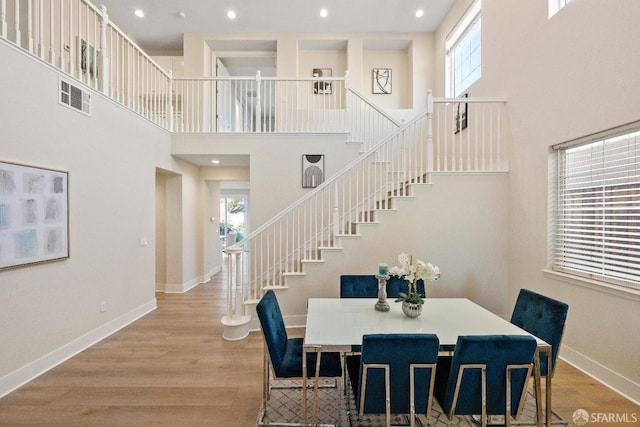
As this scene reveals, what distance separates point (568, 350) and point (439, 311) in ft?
5.55

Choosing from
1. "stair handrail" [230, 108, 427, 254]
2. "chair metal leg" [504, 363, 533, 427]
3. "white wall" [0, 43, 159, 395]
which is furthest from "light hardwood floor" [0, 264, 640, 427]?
"stair handrail" [230, 108, 427, 254]

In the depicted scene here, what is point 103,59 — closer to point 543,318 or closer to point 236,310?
point 236,310

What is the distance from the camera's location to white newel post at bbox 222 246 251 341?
11.7 ft

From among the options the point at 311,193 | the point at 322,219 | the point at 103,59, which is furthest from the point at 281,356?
the point at 103,59

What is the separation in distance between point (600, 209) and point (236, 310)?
3921 millimetres

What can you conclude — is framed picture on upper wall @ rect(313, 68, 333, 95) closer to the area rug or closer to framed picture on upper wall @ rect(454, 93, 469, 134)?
framed picture on upper wall @ rect(454, 93, 469, 134)

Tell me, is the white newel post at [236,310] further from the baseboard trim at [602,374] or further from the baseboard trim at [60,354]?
the baseboard trim at [602,374]

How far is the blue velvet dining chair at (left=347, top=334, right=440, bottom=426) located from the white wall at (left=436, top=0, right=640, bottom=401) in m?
2.01

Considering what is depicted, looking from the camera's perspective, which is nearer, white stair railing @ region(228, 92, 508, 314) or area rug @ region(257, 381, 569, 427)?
area rug @ region(257, 381, 569, 427)

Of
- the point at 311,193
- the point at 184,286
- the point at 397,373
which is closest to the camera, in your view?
the point at 397,373

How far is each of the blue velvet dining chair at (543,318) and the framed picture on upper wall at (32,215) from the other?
4.16 meters

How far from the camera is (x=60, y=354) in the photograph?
9.83 feet

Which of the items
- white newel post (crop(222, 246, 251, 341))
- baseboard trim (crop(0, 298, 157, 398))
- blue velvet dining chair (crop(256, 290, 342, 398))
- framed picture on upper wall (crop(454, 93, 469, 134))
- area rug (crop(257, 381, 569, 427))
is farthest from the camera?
framed picture on upper wall (crop(454, 93, 469, 134))

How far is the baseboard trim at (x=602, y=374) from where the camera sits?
239cm
